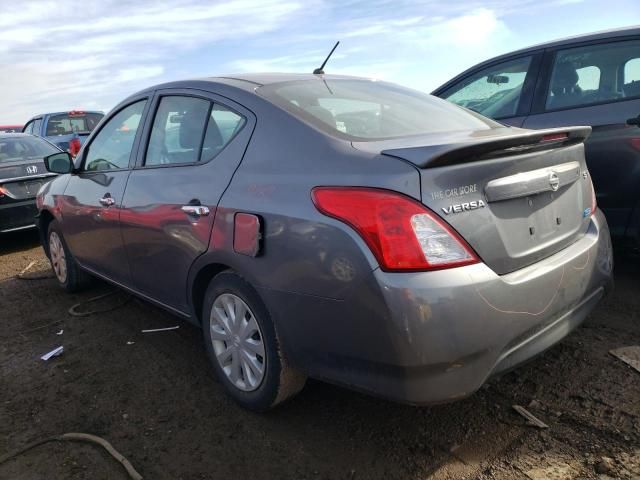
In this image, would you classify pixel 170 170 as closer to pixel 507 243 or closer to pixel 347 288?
pixel 347 288

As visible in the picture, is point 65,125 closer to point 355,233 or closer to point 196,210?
point 196,210

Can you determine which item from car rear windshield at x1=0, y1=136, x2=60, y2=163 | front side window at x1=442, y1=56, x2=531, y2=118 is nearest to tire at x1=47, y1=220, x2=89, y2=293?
car rear windshield at x1=0, y1=136, x2=60, y2=163

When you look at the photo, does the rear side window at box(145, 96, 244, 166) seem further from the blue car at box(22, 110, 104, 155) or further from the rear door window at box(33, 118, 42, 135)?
the rear door window at box(33, 118, 42, 135)

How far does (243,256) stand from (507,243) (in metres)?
1.12

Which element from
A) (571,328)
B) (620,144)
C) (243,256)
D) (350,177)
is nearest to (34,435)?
(243,256)

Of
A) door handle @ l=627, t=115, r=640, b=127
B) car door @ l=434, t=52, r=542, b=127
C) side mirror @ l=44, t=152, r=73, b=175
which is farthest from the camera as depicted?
car door @ l=434, t=52, r=542, b=127

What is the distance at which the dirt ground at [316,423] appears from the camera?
2.25 m

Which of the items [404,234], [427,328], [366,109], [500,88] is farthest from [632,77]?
[427,328]

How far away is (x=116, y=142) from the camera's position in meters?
3.82

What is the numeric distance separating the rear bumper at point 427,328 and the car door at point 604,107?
194 centimetres

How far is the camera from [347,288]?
6.59 feet

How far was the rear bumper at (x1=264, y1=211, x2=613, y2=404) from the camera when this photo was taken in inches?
75.5

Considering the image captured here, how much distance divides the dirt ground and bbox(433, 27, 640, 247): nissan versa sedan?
0.83 meters

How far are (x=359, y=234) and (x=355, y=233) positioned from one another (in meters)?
0.02
